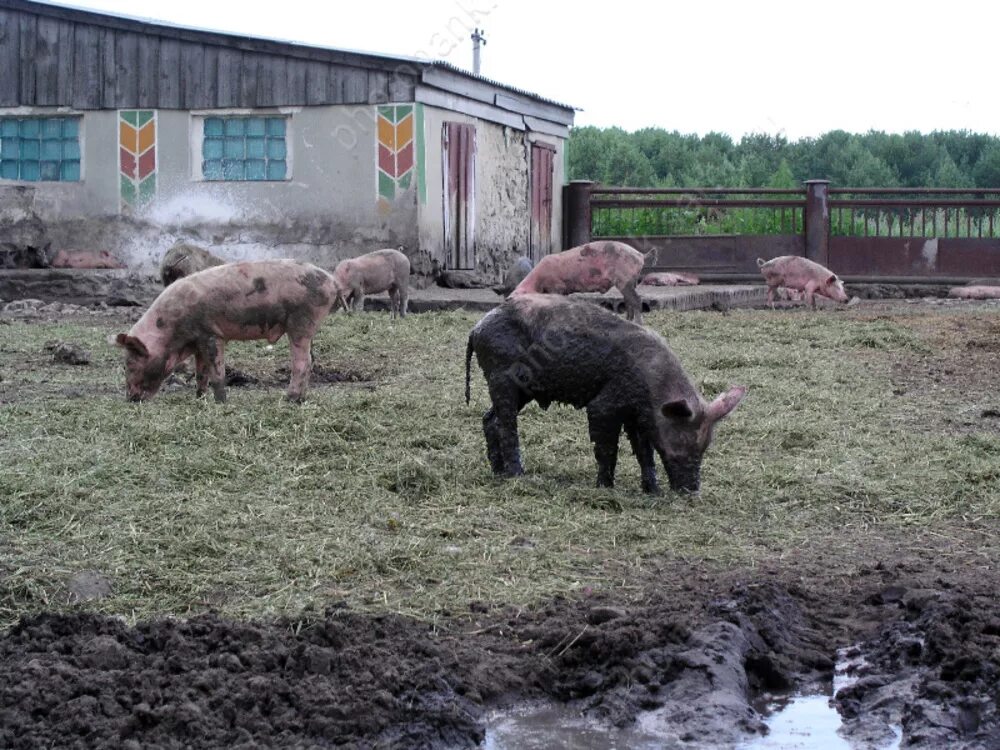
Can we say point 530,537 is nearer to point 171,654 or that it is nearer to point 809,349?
point 171,654

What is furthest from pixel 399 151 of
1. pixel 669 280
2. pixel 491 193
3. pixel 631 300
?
pixel 669 280

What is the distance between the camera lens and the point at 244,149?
1820 cm

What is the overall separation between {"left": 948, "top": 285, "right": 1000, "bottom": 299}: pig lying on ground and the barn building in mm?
7200

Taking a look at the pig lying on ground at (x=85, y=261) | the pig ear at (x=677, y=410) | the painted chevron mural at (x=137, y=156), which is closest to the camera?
the pig ear at (x=677, y=410)

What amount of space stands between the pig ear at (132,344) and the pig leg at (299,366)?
3.16 ft

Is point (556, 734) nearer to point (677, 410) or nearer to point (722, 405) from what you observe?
point (677, 410)

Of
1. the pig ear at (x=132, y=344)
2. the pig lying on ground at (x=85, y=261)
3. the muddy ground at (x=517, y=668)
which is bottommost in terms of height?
the muddy ground at (x=517, y=668)

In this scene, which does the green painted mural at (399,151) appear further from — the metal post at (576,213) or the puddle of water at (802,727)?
the puddle of water at (802,727)

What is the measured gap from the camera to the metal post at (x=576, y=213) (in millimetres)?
23328

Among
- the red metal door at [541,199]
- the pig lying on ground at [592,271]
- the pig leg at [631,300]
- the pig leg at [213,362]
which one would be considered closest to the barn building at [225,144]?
the red metal door at [541,199]

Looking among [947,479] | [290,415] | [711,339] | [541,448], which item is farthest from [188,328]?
[711,339]

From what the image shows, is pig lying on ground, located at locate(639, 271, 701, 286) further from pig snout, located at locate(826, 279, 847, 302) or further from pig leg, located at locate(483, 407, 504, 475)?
pig leg, located at locate(483, 407, 504, 475)

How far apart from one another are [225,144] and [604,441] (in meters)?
12.7

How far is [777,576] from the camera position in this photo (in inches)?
214
